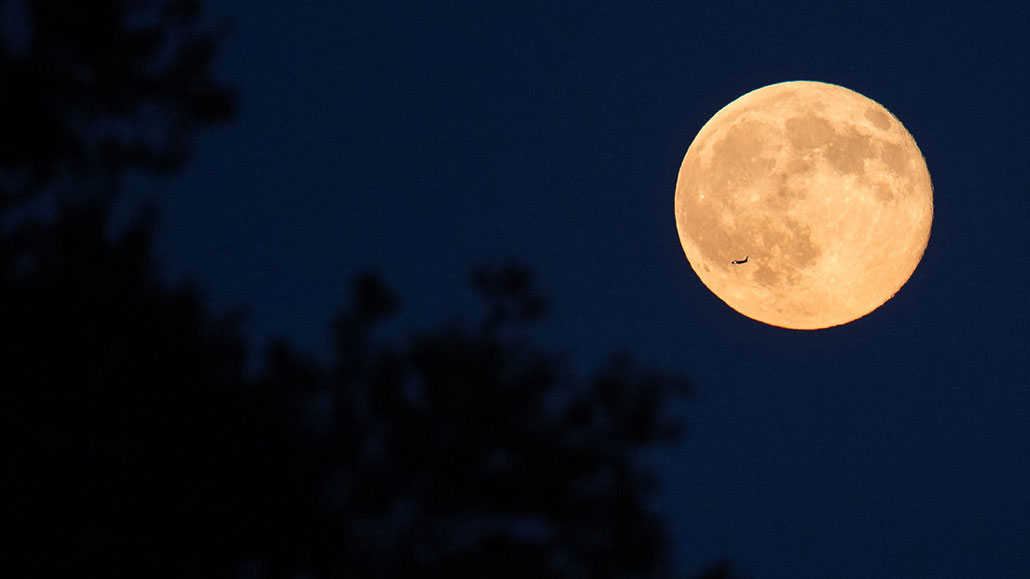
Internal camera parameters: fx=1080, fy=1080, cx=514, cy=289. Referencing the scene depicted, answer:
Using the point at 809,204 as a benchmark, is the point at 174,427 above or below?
below

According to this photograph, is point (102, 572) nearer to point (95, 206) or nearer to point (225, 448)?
point (225, 448)

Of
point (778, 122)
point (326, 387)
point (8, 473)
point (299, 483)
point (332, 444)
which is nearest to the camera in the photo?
point (8, 473)

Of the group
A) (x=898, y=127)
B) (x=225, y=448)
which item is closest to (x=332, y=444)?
(x=225, y=448)

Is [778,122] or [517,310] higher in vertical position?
[517,310]

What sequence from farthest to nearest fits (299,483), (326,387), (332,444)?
(326,387) → (332,444) → (299,483)

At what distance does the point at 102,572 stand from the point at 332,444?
3.05 m

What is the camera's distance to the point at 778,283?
7707 millimetres

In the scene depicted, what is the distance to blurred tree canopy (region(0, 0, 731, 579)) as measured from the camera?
228 inches

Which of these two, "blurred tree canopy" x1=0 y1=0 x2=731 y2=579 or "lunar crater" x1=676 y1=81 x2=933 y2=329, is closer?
"blurred tree canopy" x1=0 y1=0 x2=731 y2=579

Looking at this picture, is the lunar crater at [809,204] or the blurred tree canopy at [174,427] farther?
the lunar crater at [809,204]

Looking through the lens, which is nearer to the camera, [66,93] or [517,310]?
[66,93]

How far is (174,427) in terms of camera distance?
6277 mm

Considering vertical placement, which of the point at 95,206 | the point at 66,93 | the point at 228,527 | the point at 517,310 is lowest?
the point at 228,527

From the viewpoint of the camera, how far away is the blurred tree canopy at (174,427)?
5.79 metres
